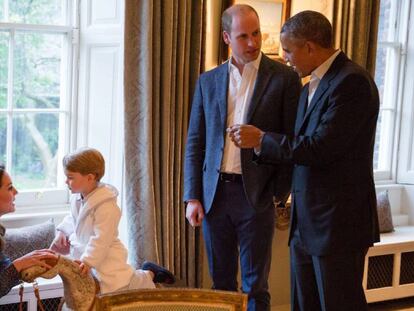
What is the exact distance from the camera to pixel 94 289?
2.85 meters

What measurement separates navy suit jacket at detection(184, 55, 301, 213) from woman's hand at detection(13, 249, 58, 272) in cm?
74

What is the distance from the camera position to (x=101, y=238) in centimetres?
296

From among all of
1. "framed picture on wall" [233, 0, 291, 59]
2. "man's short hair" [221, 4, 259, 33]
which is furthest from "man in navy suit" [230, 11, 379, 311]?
"framed picture on wall" [233, 0, 291, 59]

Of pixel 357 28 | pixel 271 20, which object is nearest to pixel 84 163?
pixel 271 20

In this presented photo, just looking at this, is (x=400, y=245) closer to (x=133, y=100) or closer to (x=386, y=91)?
(x=386, y=91)

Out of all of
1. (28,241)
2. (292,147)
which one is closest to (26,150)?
(28,241)

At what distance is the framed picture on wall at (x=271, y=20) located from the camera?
3.99 m

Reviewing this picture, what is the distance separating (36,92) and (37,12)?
0.41 m

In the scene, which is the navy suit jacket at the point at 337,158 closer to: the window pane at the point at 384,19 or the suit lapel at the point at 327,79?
the suit lapel at the point at 327,79

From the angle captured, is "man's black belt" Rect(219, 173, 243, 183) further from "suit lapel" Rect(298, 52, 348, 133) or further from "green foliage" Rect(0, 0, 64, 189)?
"green foliage" Rect(0, 0, 64, 189)

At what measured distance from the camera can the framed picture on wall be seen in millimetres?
3986

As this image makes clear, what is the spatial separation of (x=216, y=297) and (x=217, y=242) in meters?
1.33

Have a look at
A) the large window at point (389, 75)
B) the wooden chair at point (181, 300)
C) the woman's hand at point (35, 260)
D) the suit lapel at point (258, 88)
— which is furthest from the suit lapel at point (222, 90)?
the large window at point (389, 75)

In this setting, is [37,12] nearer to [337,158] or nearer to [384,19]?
[337,158]
